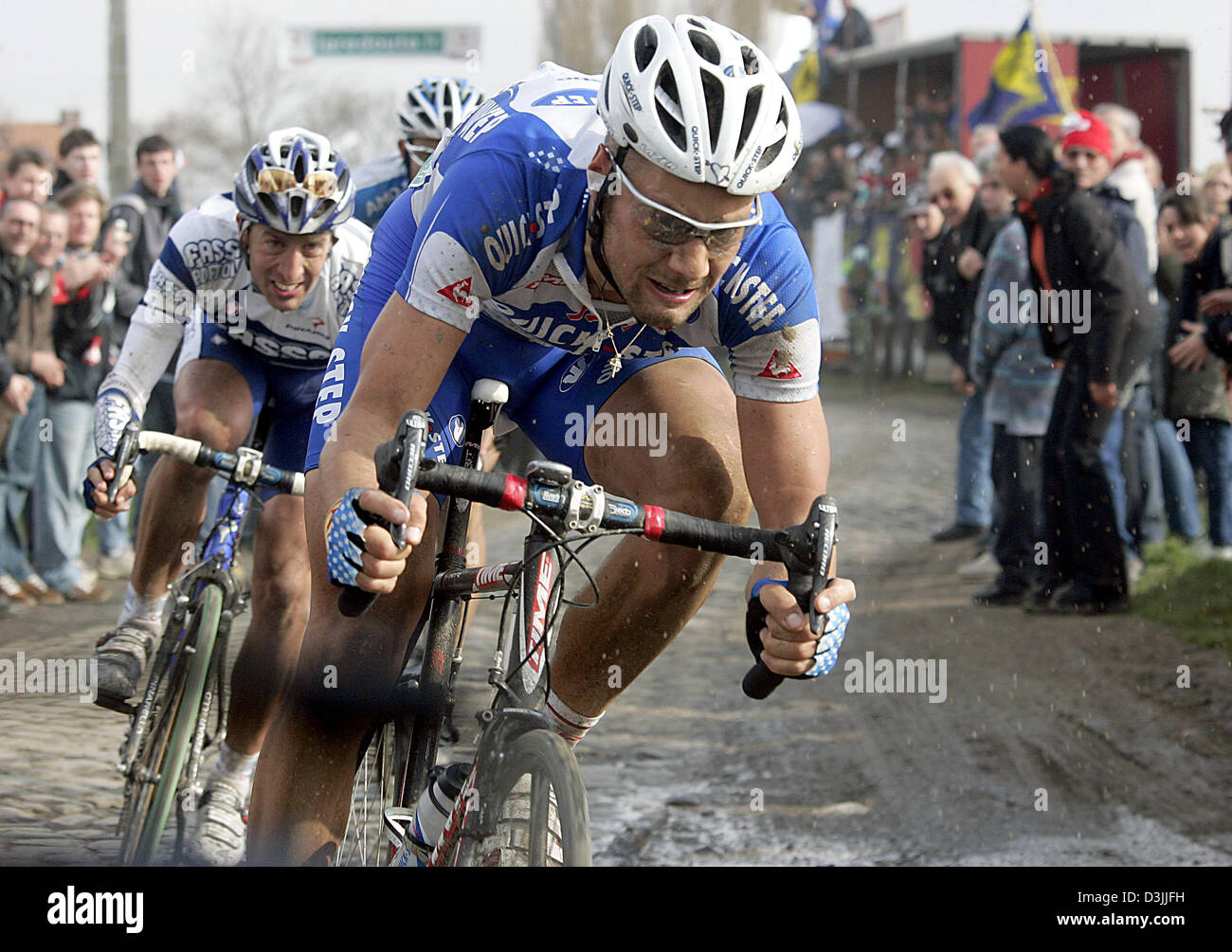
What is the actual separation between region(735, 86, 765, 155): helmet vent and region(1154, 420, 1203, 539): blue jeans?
599cm

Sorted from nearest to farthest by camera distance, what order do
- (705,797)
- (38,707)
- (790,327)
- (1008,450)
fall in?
(790,327) < (705,797) < (38,707) < (1008,450)

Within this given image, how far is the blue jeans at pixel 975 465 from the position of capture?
29.9ft

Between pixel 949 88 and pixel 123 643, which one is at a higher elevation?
pixel 949 88

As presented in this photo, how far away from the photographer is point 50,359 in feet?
26.5

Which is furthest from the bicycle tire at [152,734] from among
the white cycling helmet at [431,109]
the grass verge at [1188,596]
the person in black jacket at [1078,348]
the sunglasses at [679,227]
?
the person in black jacket at [1078,348]

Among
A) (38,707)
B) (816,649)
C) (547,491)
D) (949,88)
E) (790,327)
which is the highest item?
(949,88)

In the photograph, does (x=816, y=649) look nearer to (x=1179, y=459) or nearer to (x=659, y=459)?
(x=659, y=459)

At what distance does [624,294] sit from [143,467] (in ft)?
19.6

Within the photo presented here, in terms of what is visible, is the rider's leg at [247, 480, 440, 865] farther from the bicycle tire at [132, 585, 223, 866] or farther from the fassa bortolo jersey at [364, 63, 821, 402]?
the bicycle tire at [132, 585, 223, 866]

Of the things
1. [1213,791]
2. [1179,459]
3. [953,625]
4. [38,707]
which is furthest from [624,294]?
[1179,459]

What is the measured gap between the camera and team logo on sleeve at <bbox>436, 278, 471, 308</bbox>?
3.10 meters

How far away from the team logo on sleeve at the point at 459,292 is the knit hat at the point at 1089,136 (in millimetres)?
5555

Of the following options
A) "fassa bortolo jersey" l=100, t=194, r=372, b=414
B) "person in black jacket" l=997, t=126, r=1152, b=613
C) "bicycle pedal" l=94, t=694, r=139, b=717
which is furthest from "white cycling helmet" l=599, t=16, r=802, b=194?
"person in black jacket" l=997, t=126, r=1152, b=613

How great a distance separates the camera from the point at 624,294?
3014 millimetres
